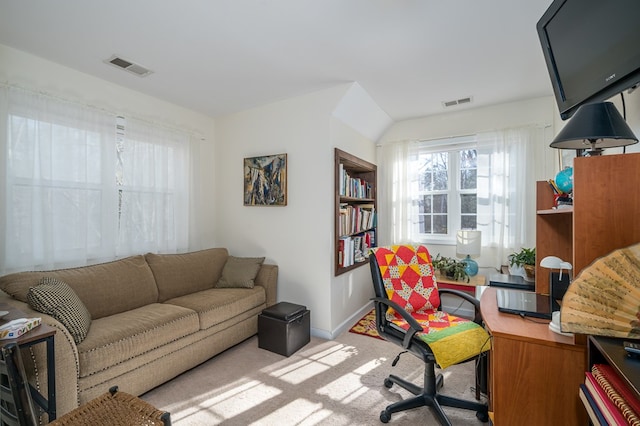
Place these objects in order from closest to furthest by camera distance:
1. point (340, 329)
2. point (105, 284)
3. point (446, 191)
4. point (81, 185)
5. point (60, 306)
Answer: point (60, 306)
point (105, 284)
point (81, 185)
point (340, 329)
point (446, 191)

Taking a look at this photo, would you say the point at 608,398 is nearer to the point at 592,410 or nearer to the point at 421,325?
the point at 592,410

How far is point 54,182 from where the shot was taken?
2367 mm

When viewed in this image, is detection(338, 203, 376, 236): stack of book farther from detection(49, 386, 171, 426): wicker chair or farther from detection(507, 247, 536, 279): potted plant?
detection(49, 386, 171, 426): wicker chair

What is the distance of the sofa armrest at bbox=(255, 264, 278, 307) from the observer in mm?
3104

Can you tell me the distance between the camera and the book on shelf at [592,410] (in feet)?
2.60

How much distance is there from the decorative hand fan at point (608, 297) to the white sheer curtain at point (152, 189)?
3.26m

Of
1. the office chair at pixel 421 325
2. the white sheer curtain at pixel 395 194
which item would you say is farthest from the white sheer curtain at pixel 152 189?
the white sheer curtain at pixel 395 194

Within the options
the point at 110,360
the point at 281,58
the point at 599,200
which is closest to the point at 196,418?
the point at 110,360

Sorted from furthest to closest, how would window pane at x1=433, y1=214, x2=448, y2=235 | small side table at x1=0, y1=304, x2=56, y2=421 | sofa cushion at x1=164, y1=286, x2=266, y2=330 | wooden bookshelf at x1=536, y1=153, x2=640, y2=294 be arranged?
window pane at x1=433, y1=214, x2=448, y2=235 → sofa cushion at x1=164, y1=286, x2=266, y2=330 → small side table at x1=0, y1=304, x2=56, y2=421 → wooden bookshelf at x1=536, y1=153, x2=640, y2=294

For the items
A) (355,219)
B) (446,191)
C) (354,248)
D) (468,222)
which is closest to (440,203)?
(446,191)

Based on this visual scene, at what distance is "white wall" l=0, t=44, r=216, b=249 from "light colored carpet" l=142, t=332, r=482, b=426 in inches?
64.4

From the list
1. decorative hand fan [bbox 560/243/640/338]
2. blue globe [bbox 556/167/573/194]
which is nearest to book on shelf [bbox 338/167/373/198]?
blue globe [bbox 556/167/573/194]

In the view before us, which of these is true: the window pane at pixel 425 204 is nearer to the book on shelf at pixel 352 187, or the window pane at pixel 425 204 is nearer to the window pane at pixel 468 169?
the window pane at pixel 468 169

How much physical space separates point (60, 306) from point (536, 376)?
252cm
